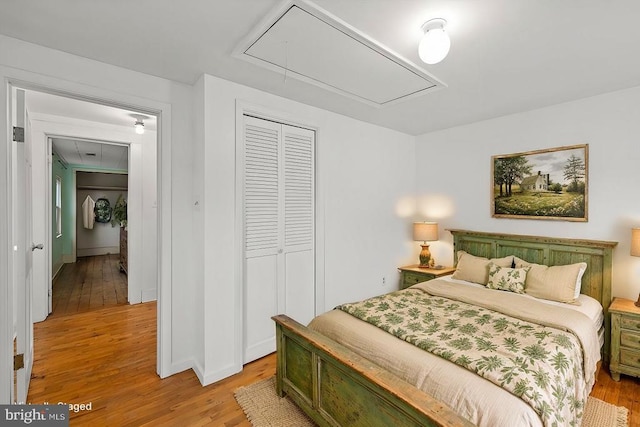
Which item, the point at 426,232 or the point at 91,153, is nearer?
the point at 426,232

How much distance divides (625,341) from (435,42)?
2.83 metres

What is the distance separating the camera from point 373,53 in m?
2.02

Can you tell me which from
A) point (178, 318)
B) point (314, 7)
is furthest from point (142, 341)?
point (314, 7)

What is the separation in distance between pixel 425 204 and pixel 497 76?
2.09m

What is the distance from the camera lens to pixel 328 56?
2.08 metres

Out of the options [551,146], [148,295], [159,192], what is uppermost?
[551,146]

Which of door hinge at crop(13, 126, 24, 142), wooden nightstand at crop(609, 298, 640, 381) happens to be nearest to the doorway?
door hinge at crop(13, 126, 24, 142)

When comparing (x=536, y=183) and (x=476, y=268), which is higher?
(x=536, y=183)

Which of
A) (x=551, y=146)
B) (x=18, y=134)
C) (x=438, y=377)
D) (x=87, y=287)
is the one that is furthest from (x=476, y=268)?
(x=87, y=287)

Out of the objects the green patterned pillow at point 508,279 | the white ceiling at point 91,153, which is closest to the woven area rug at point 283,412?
the green patterned pillow at point 508,279

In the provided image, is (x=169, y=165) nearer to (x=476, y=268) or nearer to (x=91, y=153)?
(x=476, y=268)

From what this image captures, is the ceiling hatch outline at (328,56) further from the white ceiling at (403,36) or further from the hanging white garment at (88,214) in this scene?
the hanging white garment at (88,214)

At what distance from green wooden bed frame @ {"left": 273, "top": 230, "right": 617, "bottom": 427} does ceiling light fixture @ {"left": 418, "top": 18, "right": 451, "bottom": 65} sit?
68.3 inches

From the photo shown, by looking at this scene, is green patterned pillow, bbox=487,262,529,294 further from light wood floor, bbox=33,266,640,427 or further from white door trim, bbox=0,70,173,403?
white door trim, bbox=0,70,173,403
